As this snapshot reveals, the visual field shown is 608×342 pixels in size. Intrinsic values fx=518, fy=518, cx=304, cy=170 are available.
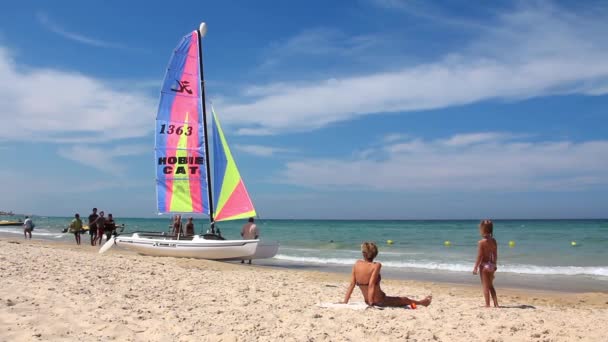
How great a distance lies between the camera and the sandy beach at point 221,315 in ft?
17.0

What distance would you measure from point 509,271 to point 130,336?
12.9m

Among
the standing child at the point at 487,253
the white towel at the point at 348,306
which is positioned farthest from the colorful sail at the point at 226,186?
the standing child at the point at 487,253

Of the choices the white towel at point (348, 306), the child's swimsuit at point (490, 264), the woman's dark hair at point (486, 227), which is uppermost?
the woman's dark hair at point (486, 227)

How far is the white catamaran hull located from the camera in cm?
1448

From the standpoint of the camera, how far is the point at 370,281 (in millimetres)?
6664

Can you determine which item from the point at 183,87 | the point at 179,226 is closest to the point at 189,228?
the point at 179,226

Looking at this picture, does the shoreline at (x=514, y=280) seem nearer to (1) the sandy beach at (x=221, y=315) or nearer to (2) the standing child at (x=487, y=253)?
(1) the sandy beach at (x=221, y=315)

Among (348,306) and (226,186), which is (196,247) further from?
(348,306)

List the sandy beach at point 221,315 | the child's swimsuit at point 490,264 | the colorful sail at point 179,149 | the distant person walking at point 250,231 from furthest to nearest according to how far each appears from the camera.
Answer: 1. the colorful sail at point 179,149
2. the distant person walking at point 250,231
3. the child's swimsuit at point 490,264
4. the sandy beach at point 221,315

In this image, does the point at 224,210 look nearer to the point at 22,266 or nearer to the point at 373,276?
the point at 22,266

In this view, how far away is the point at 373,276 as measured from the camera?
21.6ft

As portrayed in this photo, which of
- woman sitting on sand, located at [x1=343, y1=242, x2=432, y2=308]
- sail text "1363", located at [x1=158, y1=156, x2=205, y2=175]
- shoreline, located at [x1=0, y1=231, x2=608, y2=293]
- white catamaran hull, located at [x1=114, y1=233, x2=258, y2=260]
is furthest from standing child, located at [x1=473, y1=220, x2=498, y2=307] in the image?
sail text "1363", located at [x1=158, y1=156, x2=205, y2=175]

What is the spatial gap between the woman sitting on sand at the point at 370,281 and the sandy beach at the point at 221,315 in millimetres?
175

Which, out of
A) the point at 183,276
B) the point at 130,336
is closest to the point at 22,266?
the point at 183,276
